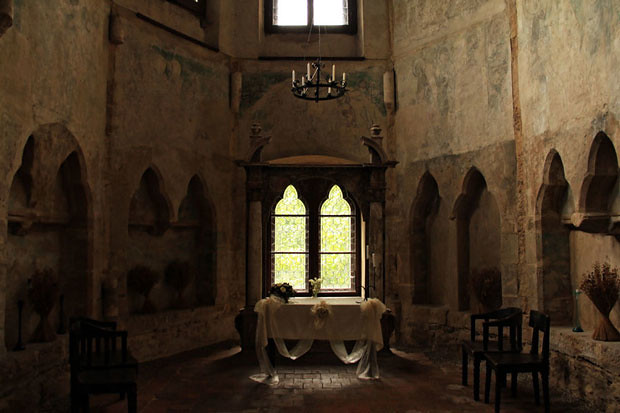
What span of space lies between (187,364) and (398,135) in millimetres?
5060

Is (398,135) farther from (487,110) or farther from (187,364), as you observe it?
(187,364)

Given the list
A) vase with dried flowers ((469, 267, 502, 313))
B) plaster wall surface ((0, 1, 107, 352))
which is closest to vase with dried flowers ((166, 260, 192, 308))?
plaster wall surface ((0, 1, 107, 352))

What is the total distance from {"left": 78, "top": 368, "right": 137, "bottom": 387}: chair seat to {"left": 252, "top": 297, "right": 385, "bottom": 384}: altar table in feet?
8.12

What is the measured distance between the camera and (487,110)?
27.8 ft

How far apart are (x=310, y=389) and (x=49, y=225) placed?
11.5ft

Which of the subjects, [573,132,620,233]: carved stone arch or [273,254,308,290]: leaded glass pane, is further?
[273,254,308,290]: leaded glass pane

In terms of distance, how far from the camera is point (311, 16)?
10828 millimetres

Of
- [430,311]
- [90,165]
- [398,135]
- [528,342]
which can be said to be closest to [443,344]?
[430,311]

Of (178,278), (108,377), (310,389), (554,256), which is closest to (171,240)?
(178,278)

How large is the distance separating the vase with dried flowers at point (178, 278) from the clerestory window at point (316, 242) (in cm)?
176

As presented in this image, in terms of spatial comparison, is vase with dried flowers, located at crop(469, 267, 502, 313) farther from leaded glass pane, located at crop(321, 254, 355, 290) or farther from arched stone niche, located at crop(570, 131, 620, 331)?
leaded glass pane, located at crop(321, 254, 355, 290)

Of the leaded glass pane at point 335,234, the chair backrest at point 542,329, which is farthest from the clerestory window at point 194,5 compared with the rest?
the chair backrest at point 542,329

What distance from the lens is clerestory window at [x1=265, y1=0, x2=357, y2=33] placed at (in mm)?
10797

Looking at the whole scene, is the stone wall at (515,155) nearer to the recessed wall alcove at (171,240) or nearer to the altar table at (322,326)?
the altar table at (322,326)
